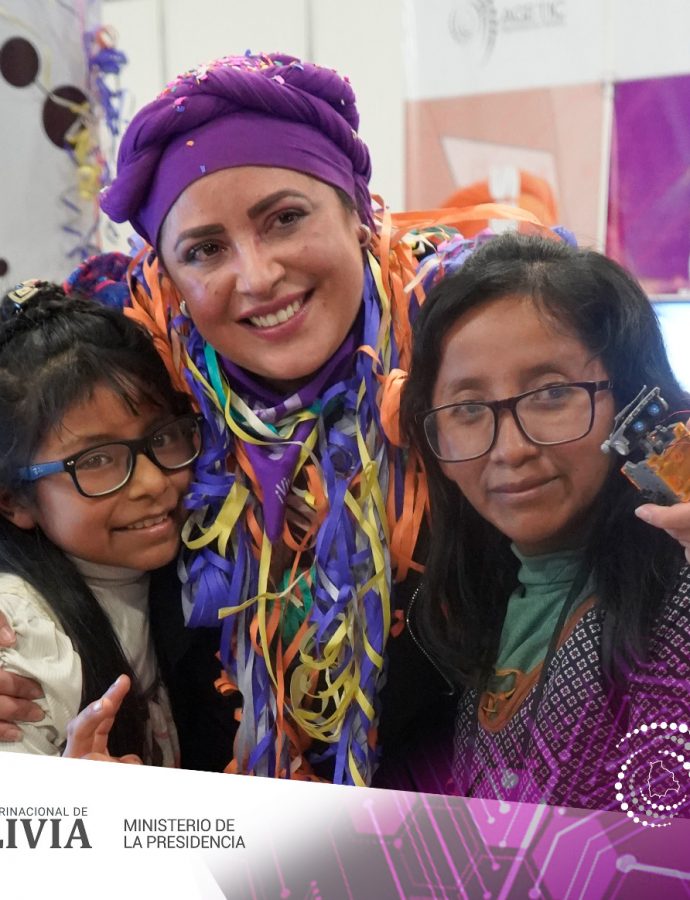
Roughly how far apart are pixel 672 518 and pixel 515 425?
12 centimetres

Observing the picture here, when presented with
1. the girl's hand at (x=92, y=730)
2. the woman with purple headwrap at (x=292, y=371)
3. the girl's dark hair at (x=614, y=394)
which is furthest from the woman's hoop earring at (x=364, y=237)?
the girl's hand at (x=92, y=730)

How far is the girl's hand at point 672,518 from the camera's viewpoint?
0.58m

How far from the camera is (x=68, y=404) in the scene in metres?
0.80

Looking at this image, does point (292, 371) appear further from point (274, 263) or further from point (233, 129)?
point (233, 129)

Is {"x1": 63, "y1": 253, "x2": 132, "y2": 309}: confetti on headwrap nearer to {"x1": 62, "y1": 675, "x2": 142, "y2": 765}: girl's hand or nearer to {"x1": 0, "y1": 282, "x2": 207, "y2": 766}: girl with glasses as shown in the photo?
{"x1": 0, "y1": 282, "x2": 207, "y2": 766}: girl with glasses

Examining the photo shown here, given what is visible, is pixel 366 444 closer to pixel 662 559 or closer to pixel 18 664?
pixel 662 559

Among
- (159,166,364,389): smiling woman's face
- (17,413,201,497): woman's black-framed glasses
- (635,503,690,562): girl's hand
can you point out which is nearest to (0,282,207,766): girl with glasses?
(17,413,201,497): woman's black-framed glasses

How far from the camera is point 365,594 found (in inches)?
28.2

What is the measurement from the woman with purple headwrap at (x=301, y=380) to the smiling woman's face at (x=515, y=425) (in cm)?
6

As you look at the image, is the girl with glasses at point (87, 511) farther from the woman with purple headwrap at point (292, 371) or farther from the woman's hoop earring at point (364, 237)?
the woman's hoop earring at point (364, 237)

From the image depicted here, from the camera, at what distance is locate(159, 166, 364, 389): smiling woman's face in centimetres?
72

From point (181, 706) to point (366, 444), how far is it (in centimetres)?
32

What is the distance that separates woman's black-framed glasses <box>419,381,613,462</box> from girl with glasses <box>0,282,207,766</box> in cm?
26

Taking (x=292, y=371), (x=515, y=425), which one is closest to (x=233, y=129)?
(x=292, y=371)
